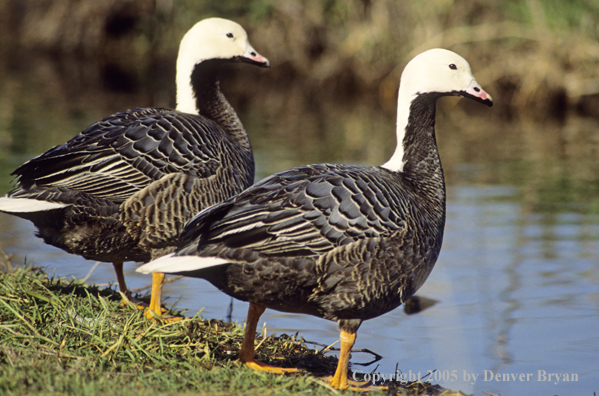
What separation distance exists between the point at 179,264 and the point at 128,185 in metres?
1.55

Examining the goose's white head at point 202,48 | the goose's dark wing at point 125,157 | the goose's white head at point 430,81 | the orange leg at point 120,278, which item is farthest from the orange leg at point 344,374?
the goose's white head at point 202,48

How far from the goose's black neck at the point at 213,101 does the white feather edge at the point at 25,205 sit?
1.94 m

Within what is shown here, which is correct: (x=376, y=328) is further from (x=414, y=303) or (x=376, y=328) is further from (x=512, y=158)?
(x=512, y=158)

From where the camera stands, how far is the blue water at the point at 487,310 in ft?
17.1

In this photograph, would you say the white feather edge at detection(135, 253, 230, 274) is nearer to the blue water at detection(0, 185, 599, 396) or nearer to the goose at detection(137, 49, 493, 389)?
the goose at detection(137, 49, 493, 389)

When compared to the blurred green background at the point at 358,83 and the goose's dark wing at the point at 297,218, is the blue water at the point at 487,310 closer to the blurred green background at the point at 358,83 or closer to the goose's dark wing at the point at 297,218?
the goose's dark wing at the point at 297,218

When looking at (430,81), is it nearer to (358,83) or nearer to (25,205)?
(25,205)

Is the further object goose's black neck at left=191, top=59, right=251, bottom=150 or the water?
goose's black neck at left=191, top=59, right=251, bottom=150

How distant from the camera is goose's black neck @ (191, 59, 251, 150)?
6.65 m

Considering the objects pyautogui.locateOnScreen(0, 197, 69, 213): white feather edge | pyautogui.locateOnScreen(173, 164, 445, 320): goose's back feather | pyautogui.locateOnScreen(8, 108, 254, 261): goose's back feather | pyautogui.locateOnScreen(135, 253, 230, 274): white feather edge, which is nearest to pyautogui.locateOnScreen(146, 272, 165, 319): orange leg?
pyautogui.locateOnScreen(8, 108, 254, 261): goose's back feather

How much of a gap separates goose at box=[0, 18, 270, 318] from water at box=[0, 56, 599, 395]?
2.45 ft

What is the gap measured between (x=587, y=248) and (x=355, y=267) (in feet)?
16.1

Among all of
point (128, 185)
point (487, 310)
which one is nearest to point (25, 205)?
point (128, 185)

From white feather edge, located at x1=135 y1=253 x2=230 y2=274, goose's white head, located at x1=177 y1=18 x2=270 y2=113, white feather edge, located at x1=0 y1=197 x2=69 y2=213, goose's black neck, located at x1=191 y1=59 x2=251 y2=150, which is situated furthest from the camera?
goose's white head, located at x1=177 y1=18 x2=270 y2=113
